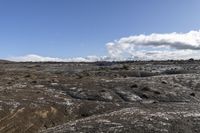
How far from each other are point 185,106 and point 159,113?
1268 centimetres

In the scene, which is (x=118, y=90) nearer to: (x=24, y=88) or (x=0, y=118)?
(x=24, y=88)

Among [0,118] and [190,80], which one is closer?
[0,118]

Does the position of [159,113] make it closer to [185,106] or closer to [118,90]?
[185,106]

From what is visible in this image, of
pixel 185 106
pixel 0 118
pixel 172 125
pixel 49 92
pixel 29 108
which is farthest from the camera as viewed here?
pixel 49 92

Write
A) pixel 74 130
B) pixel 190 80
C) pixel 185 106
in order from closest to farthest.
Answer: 1. pixel 74 130
2. pixel 185 106
3. pixel 190 80

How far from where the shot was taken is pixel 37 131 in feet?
155

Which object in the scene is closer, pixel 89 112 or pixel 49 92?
pixel 89 112

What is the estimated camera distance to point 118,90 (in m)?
75.7

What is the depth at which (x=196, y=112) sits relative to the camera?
54969 mm

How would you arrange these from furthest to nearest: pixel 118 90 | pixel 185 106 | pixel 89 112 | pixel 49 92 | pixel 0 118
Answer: pixel 118 90
pixel 49 92
pixel 185 106
pixel 89 112
pixel 0 118

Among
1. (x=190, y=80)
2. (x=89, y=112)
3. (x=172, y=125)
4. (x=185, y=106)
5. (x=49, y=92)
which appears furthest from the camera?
(x=190, y=80)

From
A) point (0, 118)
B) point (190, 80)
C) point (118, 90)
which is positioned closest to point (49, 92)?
point (118, 90)

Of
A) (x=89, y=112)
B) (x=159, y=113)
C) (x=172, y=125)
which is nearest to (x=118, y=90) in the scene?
(x=89, y=112)

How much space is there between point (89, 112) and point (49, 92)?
1516 cm
